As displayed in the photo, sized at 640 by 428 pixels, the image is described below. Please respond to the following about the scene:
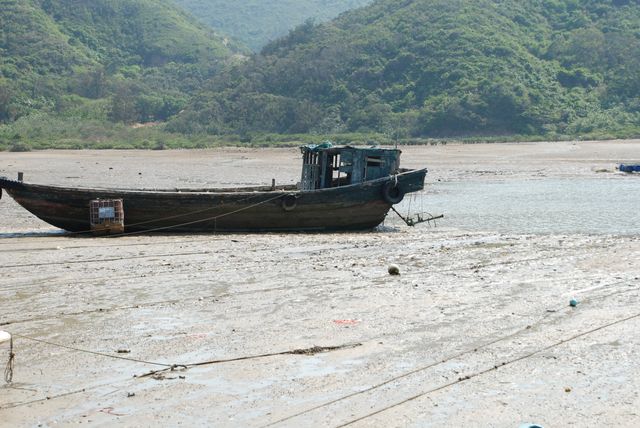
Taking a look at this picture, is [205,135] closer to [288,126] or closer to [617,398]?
[288,126]

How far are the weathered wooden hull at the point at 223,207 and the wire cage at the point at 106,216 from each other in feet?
0.69

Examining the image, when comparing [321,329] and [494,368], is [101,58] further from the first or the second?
[494,368]

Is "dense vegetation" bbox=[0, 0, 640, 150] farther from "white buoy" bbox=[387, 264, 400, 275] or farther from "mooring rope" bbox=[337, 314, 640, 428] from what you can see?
"mooring rope" bbox=[337, 314, 640, 428]

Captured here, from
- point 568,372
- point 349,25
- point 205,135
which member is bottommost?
point 205,135

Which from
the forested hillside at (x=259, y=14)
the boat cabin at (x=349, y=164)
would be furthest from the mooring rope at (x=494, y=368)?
the forested hillside at (x=259, y=14)

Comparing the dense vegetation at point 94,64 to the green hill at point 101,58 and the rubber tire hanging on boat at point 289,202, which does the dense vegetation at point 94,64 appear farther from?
the rubber tire hanging on boat at point 289,202

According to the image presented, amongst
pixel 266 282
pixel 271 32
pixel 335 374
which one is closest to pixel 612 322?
pixel 335 374

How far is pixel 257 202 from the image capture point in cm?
1794

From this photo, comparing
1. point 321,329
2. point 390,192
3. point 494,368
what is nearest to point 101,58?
point 390,192

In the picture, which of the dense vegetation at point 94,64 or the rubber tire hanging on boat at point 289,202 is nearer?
the rubber tire hanging on boat at point 289,202

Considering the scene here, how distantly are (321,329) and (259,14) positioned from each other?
159 meters

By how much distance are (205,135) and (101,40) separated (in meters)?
41.7

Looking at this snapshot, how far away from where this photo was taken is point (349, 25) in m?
75.4

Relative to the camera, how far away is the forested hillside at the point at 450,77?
57.8m
